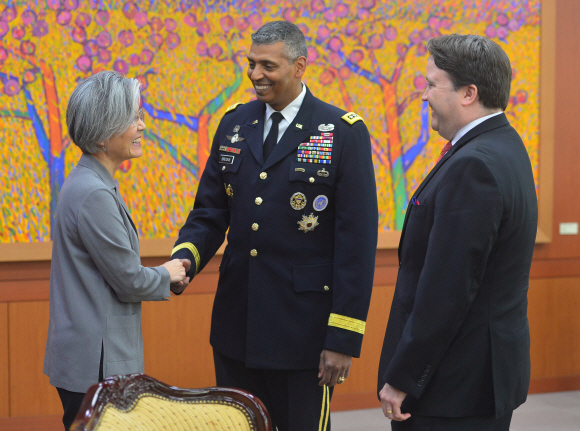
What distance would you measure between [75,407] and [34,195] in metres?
1.85

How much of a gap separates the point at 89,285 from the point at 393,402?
32.7 inches

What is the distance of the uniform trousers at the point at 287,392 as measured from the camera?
1.92 m

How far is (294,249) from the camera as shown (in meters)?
1.96

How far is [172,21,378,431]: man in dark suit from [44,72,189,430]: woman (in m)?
0.38

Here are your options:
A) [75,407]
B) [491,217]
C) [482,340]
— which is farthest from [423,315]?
[75,407]

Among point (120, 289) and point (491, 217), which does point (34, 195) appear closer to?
point (120, 289)

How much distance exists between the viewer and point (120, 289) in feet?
5.44

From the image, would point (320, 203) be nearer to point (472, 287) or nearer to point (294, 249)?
point (294, 249)

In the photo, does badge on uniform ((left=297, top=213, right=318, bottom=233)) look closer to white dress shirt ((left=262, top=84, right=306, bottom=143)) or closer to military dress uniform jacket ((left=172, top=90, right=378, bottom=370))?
military dress uniform jacket ((left=172, top=90, right=378, bottom=370))

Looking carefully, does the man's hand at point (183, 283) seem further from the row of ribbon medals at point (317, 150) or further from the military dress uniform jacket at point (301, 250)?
the row of ribbon medals at point (317, 150)

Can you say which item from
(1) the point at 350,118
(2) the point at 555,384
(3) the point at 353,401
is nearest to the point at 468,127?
(1) the point at 350,118

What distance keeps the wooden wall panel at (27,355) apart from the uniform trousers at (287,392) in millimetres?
1583

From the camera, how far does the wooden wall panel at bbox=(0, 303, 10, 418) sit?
126 inches

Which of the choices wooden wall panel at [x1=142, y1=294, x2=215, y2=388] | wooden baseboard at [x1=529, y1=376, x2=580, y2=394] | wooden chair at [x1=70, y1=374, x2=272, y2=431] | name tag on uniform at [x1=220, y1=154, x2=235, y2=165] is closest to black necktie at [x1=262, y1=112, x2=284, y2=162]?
name tag on uniform at [x1=220, y1=154, x2=235, y2=165]
